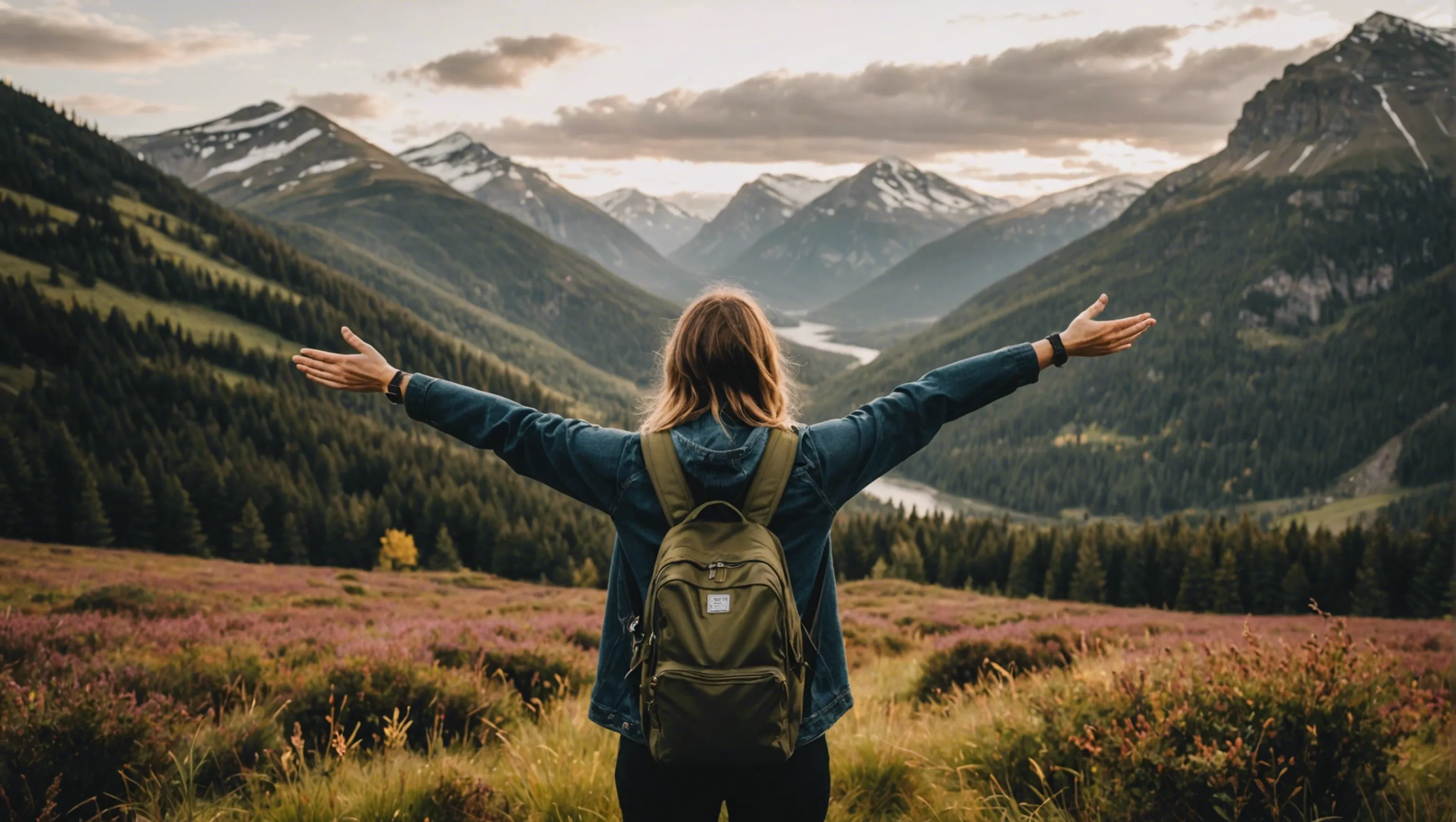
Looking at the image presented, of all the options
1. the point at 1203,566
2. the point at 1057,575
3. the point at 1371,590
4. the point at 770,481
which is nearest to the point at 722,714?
the point at 770,481

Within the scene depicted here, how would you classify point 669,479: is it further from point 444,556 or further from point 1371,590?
point 1371,590

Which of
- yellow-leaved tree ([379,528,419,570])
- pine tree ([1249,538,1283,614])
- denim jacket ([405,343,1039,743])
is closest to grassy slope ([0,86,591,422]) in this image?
yellow-leaved tree ([379,528,419,570])

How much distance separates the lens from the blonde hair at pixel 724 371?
338 cm

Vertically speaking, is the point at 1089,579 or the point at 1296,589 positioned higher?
the point at 1296,589

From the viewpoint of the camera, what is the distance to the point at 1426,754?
5820 mm

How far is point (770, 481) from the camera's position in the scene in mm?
3178

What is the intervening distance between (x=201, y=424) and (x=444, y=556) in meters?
35.5

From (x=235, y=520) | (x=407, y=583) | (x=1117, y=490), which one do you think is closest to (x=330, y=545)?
(x=235, y=520)

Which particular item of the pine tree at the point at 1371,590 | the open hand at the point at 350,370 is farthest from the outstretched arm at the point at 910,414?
the pine tree at the point at 1371,590

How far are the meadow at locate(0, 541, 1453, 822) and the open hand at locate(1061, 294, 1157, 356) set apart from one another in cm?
210

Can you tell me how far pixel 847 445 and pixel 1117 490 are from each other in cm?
21796

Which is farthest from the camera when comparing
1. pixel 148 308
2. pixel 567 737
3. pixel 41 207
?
pixel 41 207

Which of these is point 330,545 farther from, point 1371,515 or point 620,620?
point 1371,515

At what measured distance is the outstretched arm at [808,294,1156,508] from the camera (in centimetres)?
341
